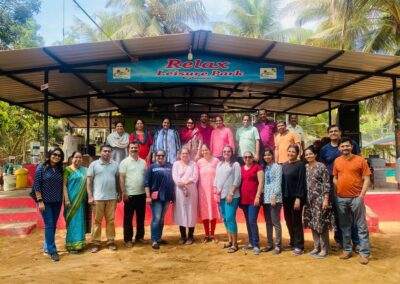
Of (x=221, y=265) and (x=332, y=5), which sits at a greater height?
(x=332, y=5)

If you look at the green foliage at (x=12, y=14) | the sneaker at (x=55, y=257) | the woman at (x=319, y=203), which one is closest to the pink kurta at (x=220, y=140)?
the woman at (x=319, y=203)

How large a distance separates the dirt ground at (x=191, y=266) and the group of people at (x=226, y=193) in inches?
8.9

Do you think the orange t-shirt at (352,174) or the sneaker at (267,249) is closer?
the orange t-shirt at (352,174)

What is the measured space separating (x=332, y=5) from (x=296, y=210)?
9773 mm

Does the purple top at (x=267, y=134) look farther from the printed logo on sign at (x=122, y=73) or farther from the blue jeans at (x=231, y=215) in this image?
the printed logo on sign at (x=122, y=73)

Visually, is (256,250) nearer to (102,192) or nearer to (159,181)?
(159,181)

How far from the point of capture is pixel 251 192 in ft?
19.0

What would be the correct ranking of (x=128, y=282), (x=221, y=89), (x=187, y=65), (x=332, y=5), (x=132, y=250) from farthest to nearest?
Answer: (x=332, y=5) < (x=221, y=89) < (x=187, y=65) < (x=132, y=250) < (x=128, y=282)

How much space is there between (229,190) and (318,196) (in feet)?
4.03

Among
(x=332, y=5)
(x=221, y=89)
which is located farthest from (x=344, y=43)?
(x=221, y=89)

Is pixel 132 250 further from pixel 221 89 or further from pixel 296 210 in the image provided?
pixel 221 89

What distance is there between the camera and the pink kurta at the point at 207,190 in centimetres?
630

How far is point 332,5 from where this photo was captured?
13.2 m

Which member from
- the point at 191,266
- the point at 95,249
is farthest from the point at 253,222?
the point at 95,249
